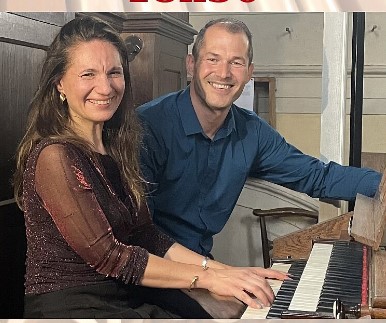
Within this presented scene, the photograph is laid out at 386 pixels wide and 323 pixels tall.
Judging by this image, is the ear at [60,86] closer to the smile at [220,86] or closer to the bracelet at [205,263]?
the smile at [220,86]

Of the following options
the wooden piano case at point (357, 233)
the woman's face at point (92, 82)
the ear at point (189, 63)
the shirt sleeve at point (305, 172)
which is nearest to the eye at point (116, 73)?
the woman's face at point (92, 82)

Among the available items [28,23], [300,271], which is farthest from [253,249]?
[28,23]

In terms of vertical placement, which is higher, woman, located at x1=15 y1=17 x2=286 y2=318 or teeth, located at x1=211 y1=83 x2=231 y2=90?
teeth, located at x1=211 y1=83 x2=231 y2=90

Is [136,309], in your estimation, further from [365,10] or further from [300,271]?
[365,10]

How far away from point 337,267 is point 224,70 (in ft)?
1.14

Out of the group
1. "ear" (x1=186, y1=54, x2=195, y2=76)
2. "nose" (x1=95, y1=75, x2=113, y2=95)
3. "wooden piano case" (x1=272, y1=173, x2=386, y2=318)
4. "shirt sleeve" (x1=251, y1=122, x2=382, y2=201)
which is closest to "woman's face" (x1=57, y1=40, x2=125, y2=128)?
"nose" (x1=95, y1=75, x2=113, y2=95)

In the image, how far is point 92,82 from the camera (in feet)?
3.17

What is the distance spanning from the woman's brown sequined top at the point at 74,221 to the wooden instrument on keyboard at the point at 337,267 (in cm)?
21

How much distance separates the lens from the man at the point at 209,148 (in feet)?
3.24

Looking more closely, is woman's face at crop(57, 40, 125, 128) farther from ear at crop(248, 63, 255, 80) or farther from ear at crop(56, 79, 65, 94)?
ear at crop(248, 63, 255, 80)

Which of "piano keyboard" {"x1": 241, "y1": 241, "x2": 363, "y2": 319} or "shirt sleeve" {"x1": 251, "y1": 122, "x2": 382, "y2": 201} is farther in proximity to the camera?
"shirt sleeve" {"x1": 251, "y1": 122, "x2": 382, "y2": 201}

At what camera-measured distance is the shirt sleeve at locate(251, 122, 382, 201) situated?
1019mm

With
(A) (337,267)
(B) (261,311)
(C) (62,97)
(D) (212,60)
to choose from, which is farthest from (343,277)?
(C) (62,97)

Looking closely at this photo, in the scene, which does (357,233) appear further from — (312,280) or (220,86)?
(220,86)
